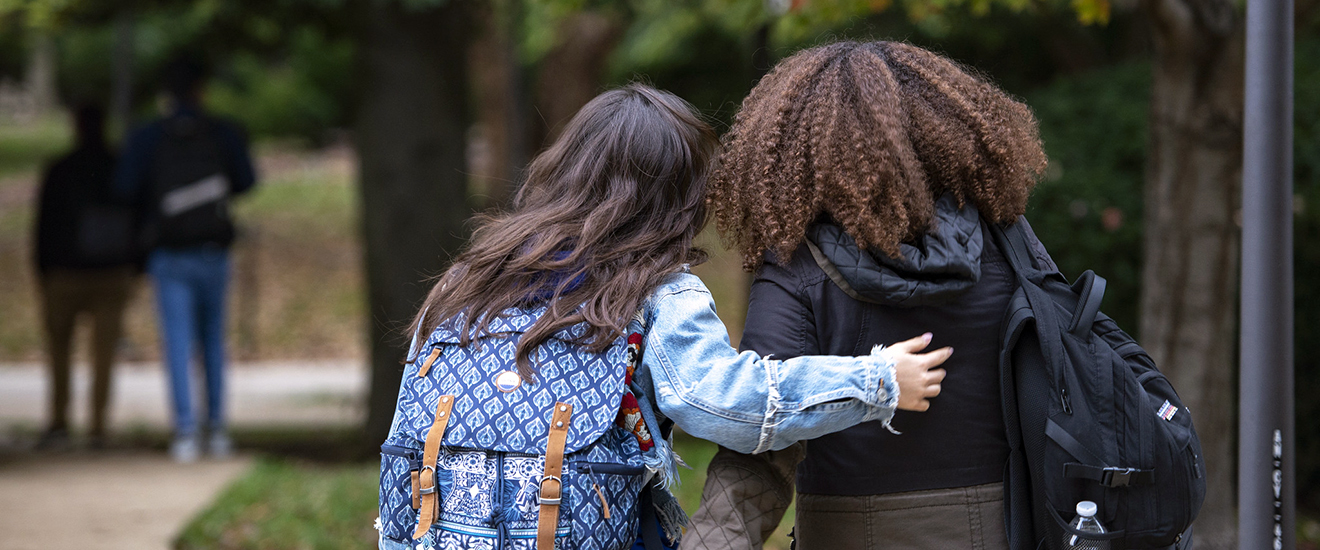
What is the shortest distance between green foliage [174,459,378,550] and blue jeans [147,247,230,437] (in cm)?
79

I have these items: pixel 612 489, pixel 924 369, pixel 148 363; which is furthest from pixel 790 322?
pixel 148 363

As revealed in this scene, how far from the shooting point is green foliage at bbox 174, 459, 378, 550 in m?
4.80

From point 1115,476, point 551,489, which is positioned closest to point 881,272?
point 1115,476

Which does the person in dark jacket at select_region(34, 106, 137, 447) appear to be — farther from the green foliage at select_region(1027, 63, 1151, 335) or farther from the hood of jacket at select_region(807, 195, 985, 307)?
the hood of jacket at select_region(807, 195, 985, 307)

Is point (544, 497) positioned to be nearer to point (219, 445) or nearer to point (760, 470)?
point (760, 470)

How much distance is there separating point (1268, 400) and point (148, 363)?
1127 centimetres

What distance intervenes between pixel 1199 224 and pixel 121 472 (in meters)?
5.30

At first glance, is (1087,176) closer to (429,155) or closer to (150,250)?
(429,155)

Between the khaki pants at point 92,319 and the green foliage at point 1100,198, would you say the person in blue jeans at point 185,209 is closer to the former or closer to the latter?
the khaki pants at point 92,319

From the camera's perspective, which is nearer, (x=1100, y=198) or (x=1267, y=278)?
(x=1267, y=278)

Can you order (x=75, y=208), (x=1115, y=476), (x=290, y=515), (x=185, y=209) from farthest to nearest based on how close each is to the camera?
(x=75, y=208) < (x=185, y=209) < (x=290, y=515) < (x=1115, y=476)

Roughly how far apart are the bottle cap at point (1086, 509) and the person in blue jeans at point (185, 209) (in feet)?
17.2

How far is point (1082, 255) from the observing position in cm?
531

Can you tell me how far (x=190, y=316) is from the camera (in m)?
6.21
